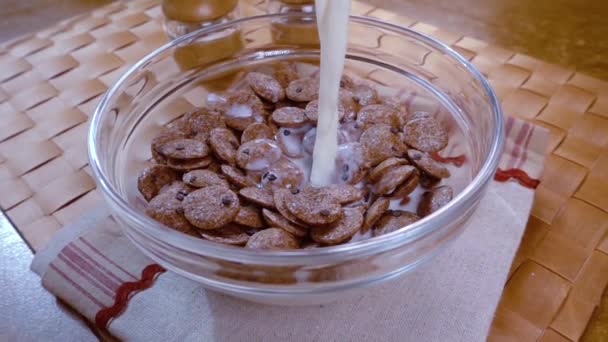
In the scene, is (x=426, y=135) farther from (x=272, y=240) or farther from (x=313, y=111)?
(x=272, y=240)

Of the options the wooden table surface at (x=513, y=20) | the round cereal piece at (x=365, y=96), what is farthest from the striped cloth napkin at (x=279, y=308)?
the wooden table surface at (x=513, y=20)

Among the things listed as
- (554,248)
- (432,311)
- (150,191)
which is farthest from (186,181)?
(554,248)

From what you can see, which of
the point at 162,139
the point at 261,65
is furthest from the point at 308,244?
the point at 261,65

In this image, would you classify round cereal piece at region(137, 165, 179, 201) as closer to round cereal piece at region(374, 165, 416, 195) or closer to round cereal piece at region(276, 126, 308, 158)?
round cereal piece at region(276, 126, 308, 158)

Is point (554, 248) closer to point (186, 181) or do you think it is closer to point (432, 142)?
point (432, 142)

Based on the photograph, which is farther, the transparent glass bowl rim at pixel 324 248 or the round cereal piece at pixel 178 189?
the round cereal piece at pixel 178 189

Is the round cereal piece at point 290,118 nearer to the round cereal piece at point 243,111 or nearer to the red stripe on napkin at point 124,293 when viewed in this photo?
the round cereal piece at point 243,111

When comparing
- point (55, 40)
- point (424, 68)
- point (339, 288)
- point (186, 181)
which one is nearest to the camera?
point (339, 288)

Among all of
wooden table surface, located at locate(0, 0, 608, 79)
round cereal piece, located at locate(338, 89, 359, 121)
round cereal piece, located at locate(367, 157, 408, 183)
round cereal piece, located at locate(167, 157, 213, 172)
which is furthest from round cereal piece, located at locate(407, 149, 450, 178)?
wooden table surface, located at locate(0, 0, 608, 79)
